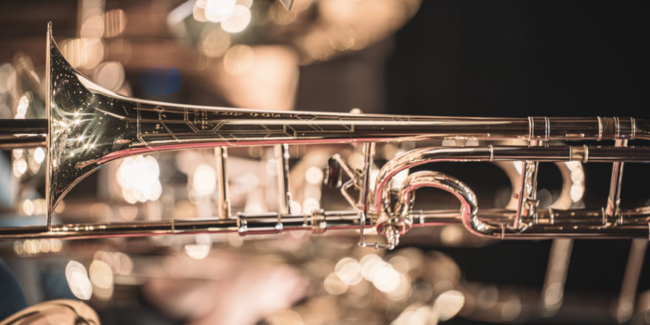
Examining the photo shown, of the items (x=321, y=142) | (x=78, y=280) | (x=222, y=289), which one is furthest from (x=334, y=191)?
(x=321, y=142)

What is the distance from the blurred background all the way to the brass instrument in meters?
0.67

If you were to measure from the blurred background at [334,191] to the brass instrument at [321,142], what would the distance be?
26.5 inches

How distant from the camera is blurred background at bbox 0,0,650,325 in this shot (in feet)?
4.89

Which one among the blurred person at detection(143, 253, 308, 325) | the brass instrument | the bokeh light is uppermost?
the brass instrument

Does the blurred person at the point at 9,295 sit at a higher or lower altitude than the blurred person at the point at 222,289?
higher

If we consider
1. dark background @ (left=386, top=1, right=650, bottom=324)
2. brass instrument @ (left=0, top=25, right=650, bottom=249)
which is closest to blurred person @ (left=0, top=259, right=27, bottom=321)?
brass instrument @ (left=0, top=25, right=650, bottom=249)

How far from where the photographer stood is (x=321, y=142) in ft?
2.16

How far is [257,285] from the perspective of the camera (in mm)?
1577

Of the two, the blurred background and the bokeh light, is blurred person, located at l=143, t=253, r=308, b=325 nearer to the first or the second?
the blurred background

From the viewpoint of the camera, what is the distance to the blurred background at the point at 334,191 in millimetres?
1490

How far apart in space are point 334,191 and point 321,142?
3.21 ft

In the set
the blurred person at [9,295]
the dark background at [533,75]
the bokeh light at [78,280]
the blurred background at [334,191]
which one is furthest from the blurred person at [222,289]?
the dark background at [533,75]

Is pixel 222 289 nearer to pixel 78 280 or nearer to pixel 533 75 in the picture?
pixel 78 280

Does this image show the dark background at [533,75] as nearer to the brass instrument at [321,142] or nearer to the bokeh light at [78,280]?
Answer: the brass instrument at [321,142]
